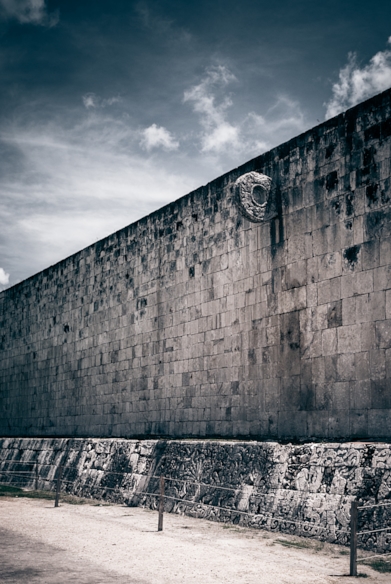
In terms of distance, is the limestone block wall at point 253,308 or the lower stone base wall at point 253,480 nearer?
the lower stone base wall at point 253,480

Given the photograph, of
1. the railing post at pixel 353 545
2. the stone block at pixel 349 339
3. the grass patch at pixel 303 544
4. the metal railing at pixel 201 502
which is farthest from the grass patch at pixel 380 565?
the stone block at pixel 349 339

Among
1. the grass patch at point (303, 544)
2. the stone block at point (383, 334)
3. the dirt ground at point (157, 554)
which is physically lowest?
the dirt ground at point (157, 554)

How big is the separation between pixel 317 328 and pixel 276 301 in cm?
112

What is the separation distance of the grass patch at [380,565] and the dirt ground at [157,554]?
3.6 inches

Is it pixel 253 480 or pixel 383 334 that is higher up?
pixel 383 334

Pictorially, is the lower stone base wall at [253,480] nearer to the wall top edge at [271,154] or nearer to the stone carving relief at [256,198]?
the stone carving relief at [256,198]

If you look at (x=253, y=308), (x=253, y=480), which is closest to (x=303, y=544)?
(x=253, y=480)

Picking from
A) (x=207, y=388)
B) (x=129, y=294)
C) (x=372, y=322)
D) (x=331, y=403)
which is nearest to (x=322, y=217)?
(x=372, y=322)

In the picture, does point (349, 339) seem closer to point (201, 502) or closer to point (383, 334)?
point (383, 334)

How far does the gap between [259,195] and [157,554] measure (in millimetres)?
5968

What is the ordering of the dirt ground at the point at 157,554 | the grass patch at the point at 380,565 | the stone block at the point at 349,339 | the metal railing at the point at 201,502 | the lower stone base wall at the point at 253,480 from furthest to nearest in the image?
the stone block at the point at 349,339
the lower stone base wall at the point at 253,480
the grass patch at the point at 380,565
the metal railing at the point at 201,502
the dirt ground at the point at 157,554

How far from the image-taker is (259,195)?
10844 mm

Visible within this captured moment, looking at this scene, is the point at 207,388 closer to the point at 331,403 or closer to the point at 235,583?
the point at 331,403

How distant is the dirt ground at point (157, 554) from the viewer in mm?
6055
